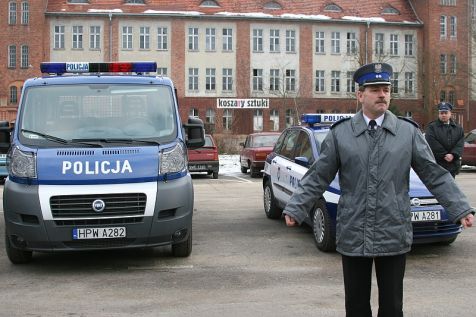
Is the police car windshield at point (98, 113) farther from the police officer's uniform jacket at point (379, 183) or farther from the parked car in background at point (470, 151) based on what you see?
the parked car in background at point (470, 151)

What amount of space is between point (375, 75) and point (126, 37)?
5436cm

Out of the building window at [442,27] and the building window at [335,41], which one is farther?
the building window at [442,27]

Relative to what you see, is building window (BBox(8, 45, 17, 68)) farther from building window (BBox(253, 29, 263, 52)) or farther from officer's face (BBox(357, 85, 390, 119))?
officer's face (BBox(357, 85, 390, 119))

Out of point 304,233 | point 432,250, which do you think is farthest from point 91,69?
point 432,250

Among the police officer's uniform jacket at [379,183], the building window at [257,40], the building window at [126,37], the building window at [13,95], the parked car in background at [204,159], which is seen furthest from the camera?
the building window at [257,40]

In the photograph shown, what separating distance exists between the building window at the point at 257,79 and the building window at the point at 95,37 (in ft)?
48.3

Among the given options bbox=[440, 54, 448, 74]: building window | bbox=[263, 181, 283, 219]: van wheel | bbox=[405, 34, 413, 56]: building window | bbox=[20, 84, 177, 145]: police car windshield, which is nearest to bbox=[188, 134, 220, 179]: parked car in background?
bbox=[263, 181, 283, 219]: van wheel

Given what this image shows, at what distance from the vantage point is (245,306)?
17.9 ft

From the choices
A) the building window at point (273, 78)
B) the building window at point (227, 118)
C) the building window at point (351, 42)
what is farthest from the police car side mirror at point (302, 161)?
the building window at point (351, 42)

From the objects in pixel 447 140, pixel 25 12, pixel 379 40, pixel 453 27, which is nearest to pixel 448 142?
pixel 447 140

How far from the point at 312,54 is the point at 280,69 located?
351 cm

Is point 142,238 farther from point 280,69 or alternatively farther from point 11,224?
point 280,69

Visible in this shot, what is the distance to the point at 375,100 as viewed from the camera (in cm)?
369

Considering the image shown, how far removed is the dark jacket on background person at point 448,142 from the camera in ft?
30.5
